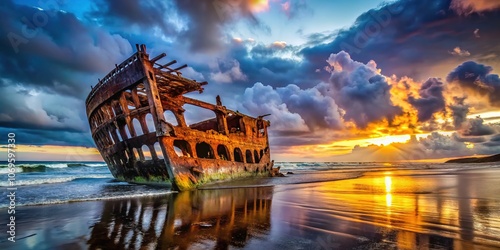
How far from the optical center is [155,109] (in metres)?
10.1

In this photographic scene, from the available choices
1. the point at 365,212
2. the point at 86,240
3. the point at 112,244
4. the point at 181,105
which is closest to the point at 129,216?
the point at 86,240

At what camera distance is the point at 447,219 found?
442 cm

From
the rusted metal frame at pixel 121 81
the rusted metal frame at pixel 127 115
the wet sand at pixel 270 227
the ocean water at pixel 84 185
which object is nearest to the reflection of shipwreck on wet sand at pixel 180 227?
the wet sand at pixel 270 227

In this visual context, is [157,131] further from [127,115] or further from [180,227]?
[180,227]

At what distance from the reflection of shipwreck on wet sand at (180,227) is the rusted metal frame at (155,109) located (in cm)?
362

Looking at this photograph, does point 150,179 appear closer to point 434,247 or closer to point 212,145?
point 212,145

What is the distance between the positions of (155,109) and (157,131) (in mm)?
856

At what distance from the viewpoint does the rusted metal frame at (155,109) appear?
32.8 ft

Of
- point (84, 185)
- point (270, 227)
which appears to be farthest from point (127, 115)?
point (270, 227)

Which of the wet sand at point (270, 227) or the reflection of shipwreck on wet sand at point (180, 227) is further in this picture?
the reflection of shipwreck on wet sand at point (180, 227)

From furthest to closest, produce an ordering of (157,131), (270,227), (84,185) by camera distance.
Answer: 1. (84,185)
2. (157,131)
3. (270,227)

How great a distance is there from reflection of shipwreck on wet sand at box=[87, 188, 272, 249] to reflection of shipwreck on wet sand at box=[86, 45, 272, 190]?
4.21 meters

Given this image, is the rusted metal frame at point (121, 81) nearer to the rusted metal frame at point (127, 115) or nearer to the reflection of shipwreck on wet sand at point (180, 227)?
the rusted metal frame at point (127, 115)

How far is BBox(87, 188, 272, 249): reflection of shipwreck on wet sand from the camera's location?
3455mm
